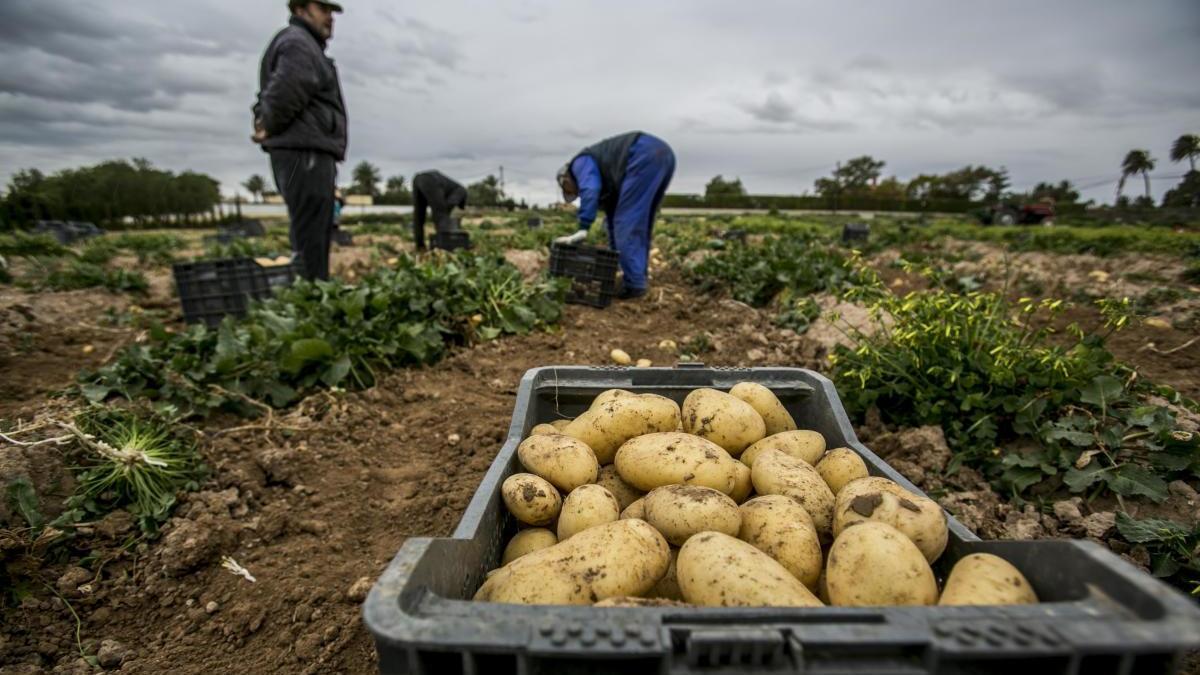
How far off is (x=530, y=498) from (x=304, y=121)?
475cm

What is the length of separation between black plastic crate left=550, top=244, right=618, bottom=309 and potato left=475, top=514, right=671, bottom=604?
4022 mm

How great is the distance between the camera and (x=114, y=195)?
28156 mm

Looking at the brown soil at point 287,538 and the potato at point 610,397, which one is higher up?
the potato at point 610,397

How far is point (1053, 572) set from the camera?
975mm

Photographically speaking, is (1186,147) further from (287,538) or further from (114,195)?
(114,195)

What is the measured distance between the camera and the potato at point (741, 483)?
58.8 inches

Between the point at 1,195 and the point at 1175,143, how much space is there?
3107cm

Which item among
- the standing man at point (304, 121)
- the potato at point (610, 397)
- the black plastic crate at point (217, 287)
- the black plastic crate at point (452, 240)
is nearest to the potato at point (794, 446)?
the potato at point (610, 397)

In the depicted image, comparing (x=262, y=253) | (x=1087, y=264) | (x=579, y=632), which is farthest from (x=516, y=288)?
(x=1087, y=264)

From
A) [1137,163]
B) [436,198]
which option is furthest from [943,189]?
[436,198]

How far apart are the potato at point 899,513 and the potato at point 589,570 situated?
1.42ft

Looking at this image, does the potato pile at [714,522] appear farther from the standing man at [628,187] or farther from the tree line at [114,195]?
the tree line at [114,195]

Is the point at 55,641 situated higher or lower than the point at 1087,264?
lower

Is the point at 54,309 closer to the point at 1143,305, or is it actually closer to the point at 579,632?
the point at 579,632
